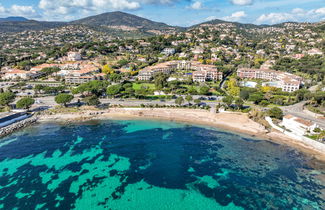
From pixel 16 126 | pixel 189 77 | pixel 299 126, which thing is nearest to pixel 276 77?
pixel 189 77

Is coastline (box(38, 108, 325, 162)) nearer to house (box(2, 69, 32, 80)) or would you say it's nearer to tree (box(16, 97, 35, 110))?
tree (box(16, 97, 35, 110))

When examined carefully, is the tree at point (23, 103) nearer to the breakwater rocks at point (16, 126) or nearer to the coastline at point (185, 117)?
the breakwater rocks at point (16, 126)

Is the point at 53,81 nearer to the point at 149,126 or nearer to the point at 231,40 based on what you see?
the point at 149,126

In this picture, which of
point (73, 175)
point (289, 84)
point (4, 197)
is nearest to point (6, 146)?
point (4, 197)

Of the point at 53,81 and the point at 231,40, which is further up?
the point at 231,40

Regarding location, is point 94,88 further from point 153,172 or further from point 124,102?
point 153,172

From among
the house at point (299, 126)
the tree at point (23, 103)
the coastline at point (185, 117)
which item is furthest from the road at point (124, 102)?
the house at point (299, 126)
